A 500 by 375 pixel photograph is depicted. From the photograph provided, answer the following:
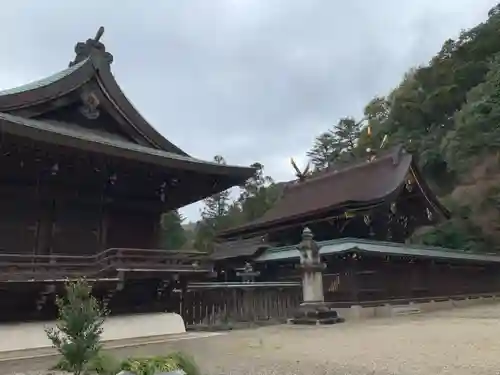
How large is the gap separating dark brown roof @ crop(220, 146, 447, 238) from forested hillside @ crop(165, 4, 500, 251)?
668cm

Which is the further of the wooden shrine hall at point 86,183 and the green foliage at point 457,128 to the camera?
the green foliage at point 457,128

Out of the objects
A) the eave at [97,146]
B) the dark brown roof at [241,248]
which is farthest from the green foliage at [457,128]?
the eave at [97,146]

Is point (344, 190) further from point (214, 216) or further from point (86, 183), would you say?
point (214, 216)

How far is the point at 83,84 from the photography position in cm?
1152

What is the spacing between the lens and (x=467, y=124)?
31.2 m

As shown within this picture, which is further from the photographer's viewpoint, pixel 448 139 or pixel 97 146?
pixel 448 139

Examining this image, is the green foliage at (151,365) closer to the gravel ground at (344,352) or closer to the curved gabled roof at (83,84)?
the gravel ground at (344,352)

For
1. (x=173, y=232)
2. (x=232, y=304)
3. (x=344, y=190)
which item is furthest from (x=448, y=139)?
(x=232, y=304)

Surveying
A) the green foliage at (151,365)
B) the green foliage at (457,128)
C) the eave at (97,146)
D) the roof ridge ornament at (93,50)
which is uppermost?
the green foliage at (457,128)

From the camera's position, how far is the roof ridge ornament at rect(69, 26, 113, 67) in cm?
1219

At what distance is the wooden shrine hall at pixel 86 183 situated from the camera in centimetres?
908

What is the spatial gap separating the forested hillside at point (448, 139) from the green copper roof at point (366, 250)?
579 cm

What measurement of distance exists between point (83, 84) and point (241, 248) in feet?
34.5

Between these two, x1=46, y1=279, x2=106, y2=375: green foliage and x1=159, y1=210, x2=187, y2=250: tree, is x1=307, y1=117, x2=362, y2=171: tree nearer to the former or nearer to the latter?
x1=159, y1=210, x2=187, y2=250: tree
